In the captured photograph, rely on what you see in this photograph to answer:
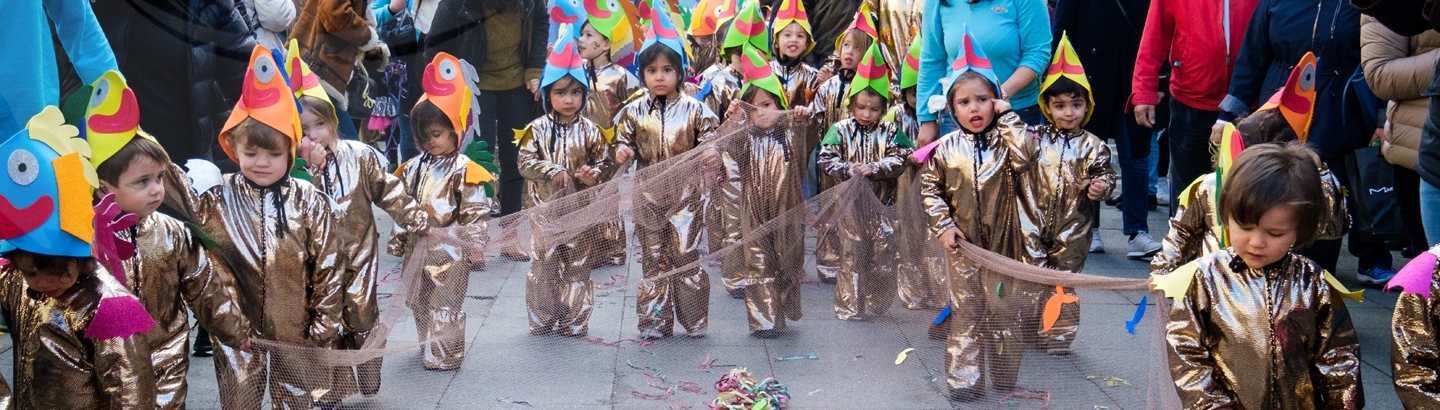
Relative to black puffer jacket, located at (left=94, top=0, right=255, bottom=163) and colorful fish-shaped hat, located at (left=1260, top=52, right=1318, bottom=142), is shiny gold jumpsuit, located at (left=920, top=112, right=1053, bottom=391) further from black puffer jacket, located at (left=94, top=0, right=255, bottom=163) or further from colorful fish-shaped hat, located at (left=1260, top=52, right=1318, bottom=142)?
black puffer jacket, located at (left=94, top=0, right=255, bottom=163)

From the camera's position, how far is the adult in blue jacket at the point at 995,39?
5.78 m

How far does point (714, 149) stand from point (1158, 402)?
2398mm

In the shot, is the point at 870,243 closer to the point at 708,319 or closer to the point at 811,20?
the point at 708,319

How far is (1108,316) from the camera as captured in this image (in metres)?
5.82

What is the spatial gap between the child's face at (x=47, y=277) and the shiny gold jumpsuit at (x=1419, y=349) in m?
3.20

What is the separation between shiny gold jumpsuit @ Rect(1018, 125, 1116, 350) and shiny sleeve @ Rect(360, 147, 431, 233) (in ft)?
7.60

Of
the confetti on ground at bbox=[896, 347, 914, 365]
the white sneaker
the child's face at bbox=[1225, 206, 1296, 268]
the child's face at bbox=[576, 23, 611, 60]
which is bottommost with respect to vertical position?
the white sneaker

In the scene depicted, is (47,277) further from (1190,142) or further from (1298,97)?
(1190,142)

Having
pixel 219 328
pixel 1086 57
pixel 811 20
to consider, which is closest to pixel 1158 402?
pixel 219 328

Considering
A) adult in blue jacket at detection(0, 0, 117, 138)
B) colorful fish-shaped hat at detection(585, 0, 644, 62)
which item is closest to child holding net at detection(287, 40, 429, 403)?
adult in blue jacket at detection(0, 0, 117, 138)

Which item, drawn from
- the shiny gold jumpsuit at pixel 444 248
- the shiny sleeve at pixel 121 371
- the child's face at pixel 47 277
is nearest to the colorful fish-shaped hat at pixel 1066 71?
the shiny gold jumpsuit at pixel 444 248

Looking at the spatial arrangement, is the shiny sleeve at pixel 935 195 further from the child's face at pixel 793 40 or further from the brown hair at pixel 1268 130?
the child's face at pixel 793 40

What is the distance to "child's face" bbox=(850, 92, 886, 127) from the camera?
20.4ft

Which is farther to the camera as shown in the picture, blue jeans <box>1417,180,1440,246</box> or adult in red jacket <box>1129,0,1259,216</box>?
adult in red jacket <box>1129,0,1259,216</box>
